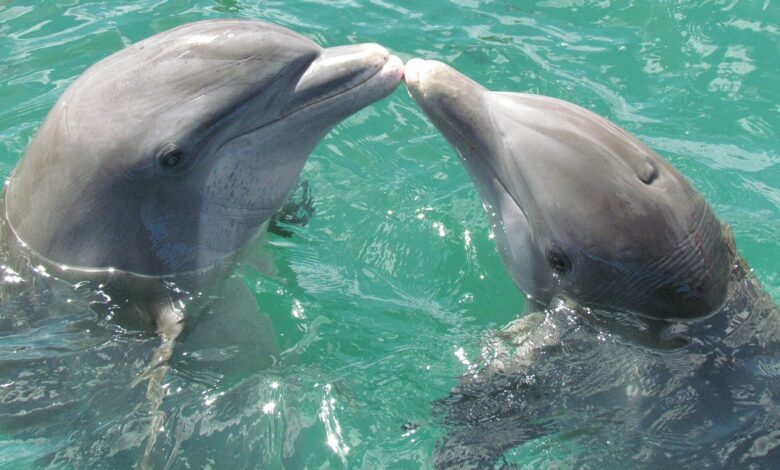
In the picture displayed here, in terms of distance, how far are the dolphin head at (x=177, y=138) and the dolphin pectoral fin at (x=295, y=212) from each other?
110cm

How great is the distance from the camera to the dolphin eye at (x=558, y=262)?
5.58m

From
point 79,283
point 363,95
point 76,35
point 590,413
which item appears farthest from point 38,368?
point 76,35

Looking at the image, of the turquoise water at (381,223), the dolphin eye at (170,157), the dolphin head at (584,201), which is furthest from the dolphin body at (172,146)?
the dolphin head at (584,201)

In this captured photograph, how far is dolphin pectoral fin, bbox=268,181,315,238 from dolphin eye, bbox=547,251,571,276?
2324 mm

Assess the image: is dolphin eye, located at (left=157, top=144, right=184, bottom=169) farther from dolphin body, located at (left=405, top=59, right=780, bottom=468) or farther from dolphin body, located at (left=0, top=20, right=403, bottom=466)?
dolphin body, located at (left=405, top=59, right=780, bottom=468)

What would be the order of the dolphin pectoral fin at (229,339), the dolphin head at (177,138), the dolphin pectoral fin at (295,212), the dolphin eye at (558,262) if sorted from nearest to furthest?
the dolphin head at (177,138) < the dolphin eye at (558,262) < the dolphin pectoral fin at (229,339) < the dolphin pectoral fin at (295,212)

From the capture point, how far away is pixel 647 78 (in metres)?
10.0

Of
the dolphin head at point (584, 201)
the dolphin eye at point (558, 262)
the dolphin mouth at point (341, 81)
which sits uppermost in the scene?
the dolphin mouth at point (341, 81)

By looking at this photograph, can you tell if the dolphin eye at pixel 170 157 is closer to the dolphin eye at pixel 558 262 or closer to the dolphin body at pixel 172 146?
the dolphin body at pixel 172 146

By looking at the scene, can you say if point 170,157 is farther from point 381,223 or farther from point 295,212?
point 381,223

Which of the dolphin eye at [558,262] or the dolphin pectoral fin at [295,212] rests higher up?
the dolphin eye at [558,262]

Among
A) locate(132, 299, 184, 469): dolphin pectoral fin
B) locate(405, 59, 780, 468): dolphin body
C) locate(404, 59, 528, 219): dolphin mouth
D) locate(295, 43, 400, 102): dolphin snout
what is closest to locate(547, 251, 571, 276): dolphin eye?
locate(405, 59, 780, 468): dolphin body

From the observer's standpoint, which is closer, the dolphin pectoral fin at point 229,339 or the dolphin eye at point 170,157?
the dolphin eye at point 170,157

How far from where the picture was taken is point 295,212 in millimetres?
7445
